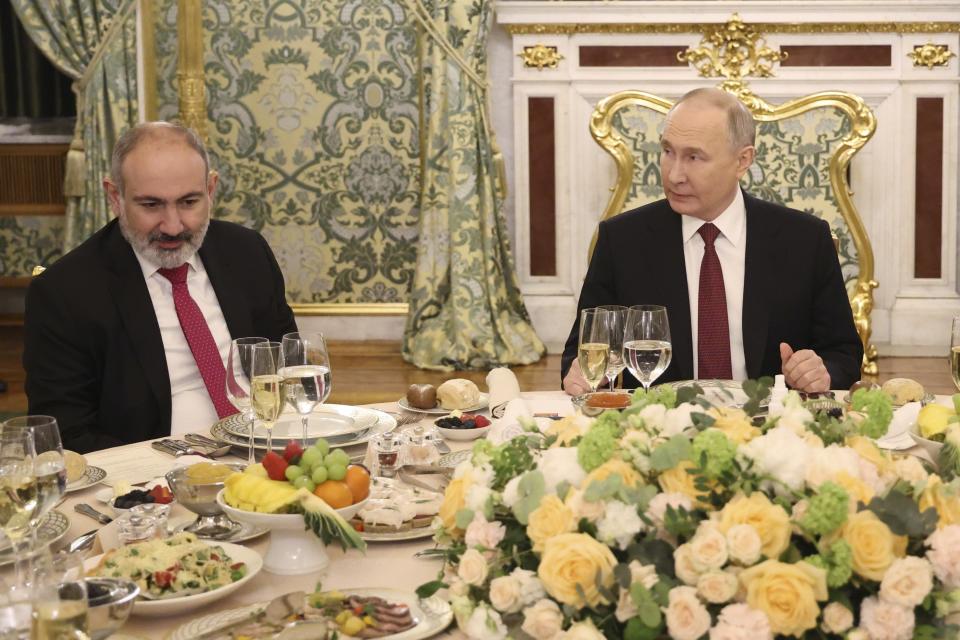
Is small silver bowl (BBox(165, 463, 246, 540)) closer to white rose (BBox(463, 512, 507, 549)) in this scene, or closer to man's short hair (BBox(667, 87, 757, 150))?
white rose (BBox(463, 512, 507, 549))

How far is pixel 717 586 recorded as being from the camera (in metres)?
1.10

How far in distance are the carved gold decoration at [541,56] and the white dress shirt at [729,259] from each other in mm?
2771

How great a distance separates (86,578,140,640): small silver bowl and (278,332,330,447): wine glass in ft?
1.94

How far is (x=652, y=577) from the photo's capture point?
44.4 inches

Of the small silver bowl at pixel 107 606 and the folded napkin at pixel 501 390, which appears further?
the folded napkin at pixel 501 390

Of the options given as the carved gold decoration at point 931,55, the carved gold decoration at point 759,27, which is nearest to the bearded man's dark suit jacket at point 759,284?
the carved gold decoration at point 759,27

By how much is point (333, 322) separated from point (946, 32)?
308 centimetres

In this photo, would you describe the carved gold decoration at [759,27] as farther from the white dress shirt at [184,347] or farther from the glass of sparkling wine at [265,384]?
the glass of sparkling wine at [265,384]

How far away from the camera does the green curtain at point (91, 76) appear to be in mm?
5707

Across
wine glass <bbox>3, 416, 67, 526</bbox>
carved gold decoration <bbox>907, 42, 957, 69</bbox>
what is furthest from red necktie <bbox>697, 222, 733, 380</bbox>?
carved gold decoration <bbox>907, 42, 957, 69</bbox>

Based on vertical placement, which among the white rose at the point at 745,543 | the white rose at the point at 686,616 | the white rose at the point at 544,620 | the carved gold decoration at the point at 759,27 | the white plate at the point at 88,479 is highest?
the carved gold decoration at the point at 759,27

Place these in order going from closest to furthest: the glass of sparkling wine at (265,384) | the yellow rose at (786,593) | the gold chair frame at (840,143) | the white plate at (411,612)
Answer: the yellow rose at (786,593) < the white plate at (411,612) < the glass of sparkling wine at (265,384) < the gold chair frame at (840,143)

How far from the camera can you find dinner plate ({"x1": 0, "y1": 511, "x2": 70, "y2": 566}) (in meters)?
1.60

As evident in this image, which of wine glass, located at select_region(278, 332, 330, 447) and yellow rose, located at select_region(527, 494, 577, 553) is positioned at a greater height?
wine glass, located at select_region(278, 332, 330, 447)
